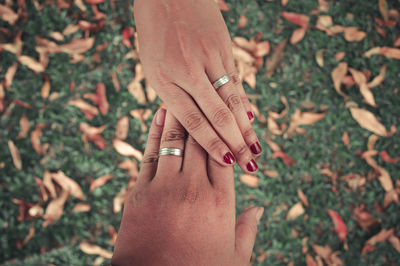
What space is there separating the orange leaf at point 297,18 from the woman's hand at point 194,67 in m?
1.09

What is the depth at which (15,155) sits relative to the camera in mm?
2271

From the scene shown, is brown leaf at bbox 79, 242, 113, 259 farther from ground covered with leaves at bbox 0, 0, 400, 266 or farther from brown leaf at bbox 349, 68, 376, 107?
brown leaf at bbox 349, 68, 376, 107

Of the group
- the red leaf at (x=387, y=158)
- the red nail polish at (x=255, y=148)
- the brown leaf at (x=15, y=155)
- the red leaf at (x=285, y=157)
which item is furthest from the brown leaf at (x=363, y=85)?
the brown leaf at (x=15, y=155)

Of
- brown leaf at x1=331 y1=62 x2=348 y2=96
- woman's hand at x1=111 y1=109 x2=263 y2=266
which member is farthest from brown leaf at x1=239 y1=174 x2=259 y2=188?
brown leaf at x1=331 y1=62 x2=348 y2=96

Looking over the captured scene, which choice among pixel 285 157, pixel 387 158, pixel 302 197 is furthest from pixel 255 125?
pixel 387 158

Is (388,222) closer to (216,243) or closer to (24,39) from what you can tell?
(216,243)

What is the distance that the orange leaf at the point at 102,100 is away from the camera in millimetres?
2320

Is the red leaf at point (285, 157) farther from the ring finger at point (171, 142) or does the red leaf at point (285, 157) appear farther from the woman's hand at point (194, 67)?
the ring finger at point (171, 142)

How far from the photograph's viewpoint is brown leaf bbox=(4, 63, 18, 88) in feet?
7.72

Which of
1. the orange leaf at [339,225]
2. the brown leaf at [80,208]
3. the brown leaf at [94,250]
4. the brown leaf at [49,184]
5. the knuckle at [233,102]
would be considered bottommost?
the orange leaf at [339,225]

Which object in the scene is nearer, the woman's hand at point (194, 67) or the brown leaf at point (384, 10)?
the woman's hand at point (194, 67)

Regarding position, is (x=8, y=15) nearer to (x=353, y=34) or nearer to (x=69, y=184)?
(x=69, y=184)

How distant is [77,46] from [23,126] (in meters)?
0.79

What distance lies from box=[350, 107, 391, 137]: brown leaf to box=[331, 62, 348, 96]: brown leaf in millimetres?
190
